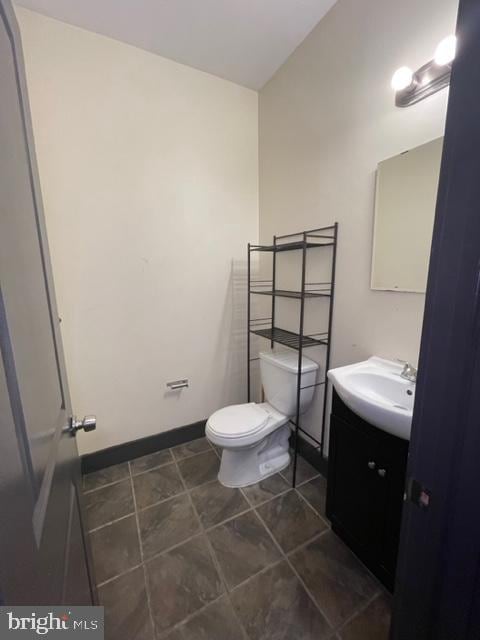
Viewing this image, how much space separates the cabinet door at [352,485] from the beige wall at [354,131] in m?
0.43

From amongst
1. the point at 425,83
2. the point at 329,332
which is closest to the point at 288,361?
the point at 329,332

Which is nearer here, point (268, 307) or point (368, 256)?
point (368, 256)

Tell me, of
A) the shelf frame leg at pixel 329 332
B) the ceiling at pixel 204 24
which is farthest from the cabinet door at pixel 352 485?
the ceiling at pixel 204 24

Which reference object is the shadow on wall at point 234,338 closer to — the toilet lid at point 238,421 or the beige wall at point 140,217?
the beige wall at point 140,217

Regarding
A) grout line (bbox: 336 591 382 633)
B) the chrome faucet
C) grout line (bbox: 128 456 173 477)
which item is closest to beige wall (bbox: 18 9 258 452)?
grout line (bbox: 128 456 173 477)

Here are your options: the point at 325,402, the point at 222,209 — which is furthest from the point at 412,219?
the point at 222,209

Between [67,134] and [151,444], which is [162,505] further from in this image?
[67,134]

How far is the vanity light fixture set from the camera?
0.93m

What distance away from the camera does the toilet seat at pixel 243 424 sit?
1554 mm

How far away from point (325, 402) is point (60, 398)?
1.46 m

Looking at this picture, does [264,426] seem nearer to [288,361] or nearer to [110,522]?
[288,361]

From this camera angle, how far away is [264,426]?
1.65 m

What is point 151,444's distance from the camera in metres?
2.00

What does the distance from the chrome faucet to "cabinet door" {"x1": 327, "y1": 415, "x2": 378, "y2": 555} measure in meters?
0.30
